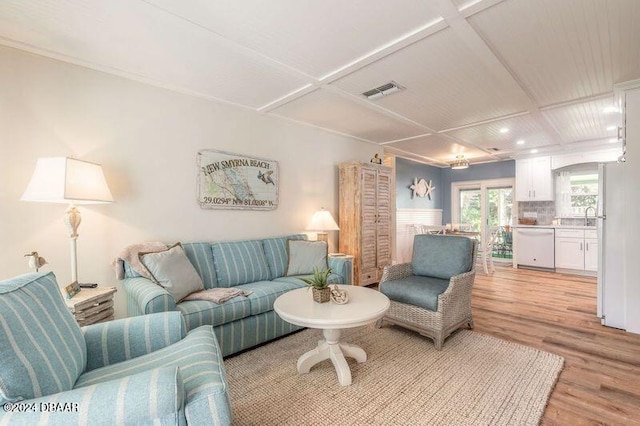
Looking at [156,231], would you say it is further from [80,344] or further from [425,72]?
[425,72]

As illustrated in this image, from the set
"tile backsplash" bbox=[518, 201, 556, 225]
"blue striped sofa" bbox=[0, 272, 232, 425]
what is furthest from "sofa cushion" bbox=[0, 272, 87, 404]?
"tile backsplash" bbox=[518, 201, 556, 225]

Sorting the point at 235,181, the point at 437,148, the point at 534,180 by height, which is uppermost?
the point at 437,148

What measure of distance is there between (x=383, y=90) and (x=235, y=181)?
1.89m

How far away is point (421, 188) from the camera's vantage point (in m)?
7.00

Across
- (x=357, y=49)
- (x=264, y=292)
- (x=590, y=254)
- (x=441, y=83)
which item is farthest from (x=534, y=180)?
(x=264, y=292)

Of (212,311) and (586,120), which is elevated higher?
(586,120)

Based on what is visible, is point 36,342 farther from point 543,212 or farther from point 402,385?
point 543,212

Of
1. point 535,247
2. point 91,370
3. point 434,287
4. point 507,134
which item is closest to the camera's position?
point 91,370

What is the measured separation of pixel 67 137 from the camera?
2350mm

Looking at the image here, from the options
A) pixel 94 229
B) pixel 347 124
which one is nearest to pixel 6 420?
pixel 94 229

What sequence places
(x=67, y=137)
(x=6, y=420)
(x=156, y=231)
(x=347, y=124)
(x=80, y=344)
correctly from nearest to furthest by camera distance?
1. (x=6, y=420)
2. (x=80, y=344)
3. (x=67, y=137)
4. (x=156, y=231)
5. (x=347, y=124)

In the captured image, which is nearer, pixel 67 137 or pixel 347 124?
pixel 67 137

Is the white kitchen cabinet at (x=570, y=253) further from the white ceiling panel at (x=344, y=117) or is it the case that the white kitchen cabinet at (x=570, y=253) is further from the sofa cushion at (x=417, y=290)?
the sofa cushion at (x=417, y=290)

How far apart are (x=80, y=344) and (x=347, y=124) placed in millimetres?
3651
